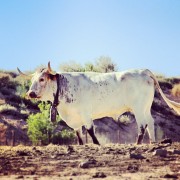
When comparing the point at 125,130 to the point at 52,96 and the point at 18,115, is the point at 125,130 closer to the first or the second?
the point at 18,115

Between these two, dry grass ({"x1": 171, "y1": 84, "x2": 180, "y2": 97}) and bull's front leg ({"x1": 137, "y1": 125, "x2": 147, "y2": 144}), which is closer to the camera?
bull's front leg ({"x1": 137, "y1": 125, "x2": 147, "y2": 144})

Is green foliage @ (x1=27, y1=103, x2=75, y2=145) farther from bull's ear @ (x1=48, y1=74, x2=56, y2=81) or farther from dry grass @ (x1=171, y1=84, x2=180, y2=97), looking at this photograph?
dry grass @ (x1=171, y1=84, x2=180, y2=97)

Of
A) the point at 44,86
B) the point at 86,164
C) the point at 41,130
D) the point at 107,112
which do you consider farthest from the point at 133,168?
the point at 41,130

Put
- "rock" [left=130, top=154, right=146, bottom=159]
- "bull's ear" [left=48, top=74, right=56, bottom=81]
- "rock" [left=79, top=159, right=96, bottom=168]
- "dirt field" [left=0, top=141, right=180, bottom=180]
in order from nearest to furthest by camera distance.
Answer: "dirt field" [left=0, top=141, right=180, bottom=180], "rock" [left=79, top=159, right=96, bottom=168], "rock" [left=130, top=154, right=146, bottom=159], "bull's ear" [left=48, top=74, right=56, bottom=81]

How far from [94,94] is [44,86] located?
51.0 inches

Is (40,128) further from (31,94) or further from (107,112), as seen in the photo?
(107,112)

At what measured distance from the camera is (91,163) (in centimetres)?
944

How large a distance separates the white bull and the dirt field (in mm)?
1848

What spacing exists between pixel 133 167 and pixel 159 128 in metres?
21.1

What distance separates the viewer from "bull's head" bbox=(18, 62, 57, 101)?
14.0 metres

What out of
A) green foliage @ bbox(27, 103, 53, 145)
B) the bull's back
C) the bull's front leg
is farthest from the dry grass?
the bull's front leg

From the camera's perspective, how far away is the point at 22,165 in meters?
9.62

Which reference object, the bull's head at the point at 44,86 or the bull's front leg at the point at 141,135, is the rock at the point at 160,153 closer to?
the bull's front leg at the point at 141,135

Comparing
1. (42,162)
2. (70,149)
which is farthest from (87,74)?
(42,162)
